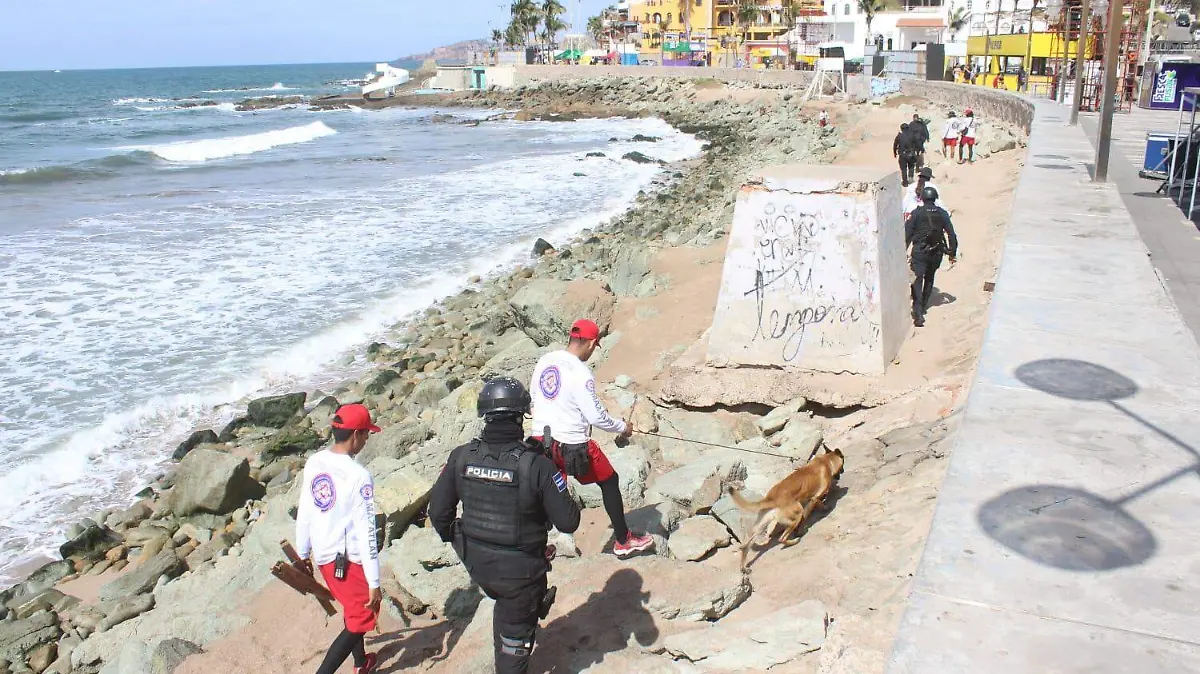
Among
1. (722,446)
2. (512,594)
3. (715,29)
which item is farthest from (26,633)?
(715,29)

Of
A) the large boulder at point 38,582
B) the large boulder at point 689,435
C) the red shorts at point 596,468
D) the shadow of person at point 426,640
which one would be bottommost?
the large boulder at point 38,582

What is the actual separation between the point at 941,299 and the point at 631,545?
5.99 meters

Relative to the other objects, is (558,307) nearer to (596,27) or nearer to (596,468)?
(596,468)

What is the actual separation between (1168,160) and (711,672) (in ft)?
44.6

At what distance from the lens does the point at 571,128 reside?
52406 millimetres

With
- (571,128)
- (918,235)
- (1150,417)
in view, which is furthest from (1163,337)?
(571,128)

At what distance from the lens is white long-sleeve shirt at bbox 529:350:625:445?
482cm

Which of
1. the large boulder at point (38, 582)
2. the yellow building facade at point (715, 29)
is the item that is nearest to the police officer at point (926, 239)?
the large boulder at point (38, 582)

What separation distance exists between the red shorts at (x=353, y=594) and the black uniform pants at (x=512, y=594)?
0.75 meters

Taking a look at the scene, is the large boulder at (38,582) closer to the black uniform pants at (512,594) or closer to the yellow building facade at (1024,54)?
the black uniform pants at (512,594)

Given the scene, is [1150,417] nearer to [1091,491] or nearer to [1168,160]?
[1091,491]

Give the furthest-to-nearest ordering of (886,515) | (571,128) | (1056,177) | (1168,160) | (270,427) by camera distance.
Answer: (571,128), (1168,160), (1056,177), (270,427), (886,515)

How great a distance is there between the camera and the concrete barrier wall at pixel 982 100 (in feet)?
74.8

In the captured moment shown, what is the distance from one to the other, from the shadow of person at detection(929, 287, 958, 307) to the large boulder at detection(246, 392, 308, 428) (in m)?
7.20
